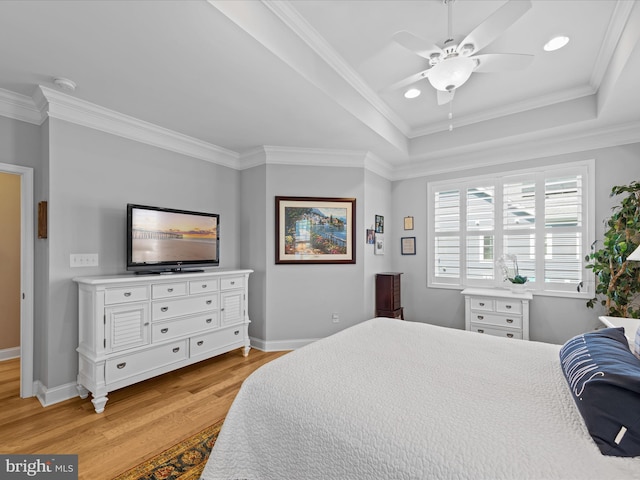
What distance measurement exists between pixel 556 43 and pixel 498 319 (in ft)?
9.02

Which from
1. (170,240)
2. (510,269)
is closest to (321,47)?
(170,240)

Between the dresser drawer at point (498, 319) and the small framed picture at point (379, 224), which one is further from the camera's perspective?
the small framed picture at point (379, 224)

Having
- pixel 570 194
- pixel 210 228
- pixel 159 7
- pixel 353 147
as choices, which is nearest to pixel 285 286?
pixel 210 228

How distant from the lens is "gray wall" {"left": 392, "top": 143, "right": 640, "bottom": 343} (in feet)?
10.7

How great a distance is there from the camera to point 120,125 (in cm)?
300

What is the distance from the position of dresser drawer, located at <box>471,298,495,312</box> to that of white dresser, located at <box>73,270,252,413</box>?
2902 millimetres

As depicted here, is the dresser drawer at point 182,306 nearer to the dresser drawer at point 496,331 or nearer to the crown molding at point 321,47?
the crown molding at point 321,47

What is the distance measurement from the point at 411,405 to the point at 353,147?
3.24m

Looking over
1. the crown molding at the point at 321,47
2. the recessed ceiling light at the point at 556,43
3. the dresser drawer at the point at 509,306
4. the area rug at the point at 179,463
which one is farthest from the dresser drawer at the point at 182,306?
the recessed ceiling light at the point at 556,43

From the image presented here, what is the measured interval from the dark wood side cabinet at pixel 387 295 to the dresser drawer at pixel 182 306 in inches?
84.9

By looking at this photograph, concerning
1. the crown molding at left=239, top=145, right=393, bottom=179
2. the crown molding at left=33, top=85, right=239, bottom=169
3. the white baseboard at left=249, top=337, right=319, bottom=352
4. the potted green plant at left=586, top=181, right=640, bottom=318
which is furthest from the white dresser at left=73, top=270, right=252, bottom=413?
the potted green plant at left=586, top=181, right=640, bottom=318

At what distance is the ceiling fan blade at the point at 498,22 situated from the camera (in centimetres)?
153

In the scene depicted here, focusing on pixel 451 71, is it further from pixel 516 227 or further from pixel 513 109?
pixel 516 227

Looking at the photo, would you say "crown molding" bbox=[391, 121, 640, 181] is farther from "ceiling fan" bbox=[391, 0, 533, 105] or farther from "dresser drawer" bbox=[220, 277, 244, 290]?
"dresser drawer" bbox=[220, 277, 244, 290]
